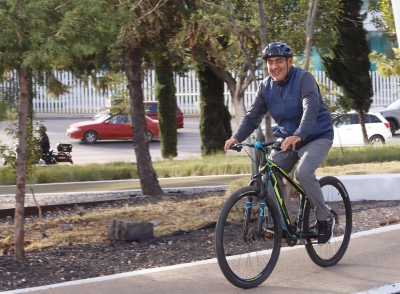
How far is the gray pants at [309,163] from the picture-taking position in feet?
18.7

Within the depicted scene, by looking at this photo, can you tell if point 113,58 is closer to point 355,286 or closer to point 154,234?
point 154,234

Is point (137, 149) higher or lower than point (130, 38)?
lower

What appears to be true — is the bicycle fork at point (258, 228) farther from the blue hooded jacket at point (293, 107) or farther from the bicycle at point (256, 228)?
the blue hooded jacket at point (293, 107)

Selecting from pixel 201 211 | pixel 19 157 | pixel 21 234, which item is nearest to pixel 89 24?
pixel 19 157

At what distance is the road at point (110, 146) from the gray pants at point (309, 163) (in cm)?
1886

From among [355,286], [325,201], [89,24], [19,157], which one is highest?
[89,24]

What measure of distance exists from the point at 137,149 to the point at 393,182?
3819 millimetres

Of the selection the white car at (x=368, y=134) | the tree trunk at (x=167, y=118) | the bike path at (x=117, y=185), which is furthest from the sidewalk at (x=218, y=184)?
the white car at (x=368, y=134)

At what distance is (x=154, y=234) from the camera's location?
7785mm

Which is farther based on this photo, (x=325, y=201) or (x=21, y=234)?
(x=21, y=234)

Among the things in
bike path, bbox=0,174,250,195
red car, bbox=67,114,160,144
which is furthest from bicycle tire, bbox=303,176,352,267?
red car, bbox=67,114,160,144

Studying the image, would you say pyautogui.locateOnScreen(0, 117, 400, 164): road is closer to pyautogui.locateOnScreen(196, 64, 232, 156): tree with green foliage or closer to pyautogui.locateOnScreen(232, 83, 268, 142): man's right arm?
pyautogui.locateOnScreen(196, 64, 232, 156): tree with green foliage

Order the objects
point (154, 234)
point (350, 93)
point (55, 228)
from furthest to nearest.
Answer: point (350, 93), point (55, 228), point (154, 234)

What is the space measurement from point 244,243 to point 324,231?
859 mm
